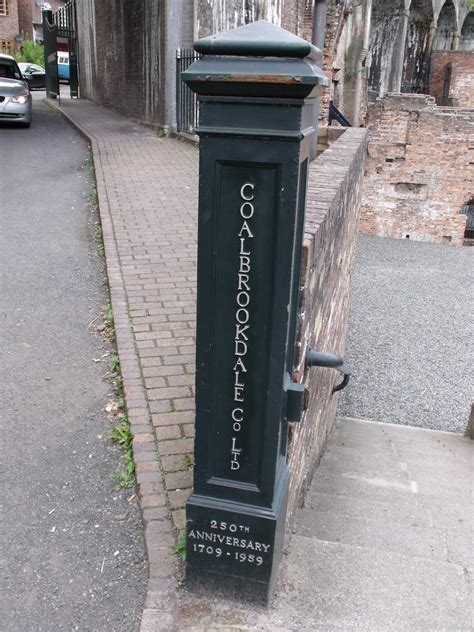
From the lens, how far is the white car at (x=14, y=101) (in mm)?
15375

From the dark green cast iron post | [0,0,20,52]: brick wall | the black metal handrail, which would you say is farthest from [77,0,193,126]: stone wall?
[0,0,20,52]: brick wall

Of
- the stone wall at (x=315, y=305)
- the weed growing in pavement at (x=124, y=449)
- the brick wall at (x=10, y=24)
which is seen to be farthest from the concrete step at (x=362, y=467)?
the brick wall at (x=10, y=24)

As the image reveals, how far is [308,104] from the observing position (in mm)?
2127

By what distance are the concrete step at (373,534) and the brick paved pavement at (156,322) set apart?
0.66 metres

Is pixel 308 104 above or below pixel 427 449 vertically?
above

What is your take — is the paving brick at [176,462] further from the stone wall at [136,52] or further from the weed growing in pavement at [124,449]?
the stone wall at [136,52]

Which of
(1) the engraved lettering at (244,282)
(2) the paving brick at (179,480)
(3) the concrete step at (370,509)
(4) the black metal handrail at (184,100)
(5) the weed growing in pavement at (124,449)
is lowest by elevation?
(3) the concrete step at (370,509)

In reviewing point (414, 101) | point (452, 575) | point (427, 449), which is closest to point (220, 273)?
point (452, 575)

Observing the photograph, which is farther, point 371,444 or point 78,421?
point 371,444

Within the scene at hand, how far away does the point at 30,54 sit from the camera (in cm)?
4741

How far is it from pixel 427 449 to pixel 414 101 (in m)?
14.6

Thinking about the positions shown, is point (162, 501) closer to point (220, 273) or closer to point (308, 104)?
point (220, 273)

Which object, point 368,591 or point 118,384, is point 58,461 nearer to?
point 118,384

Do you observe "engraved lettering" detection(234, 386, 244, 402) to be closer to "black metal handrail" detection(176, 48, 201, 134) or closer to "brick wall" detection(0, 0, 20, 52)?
"black metal handrail" detection(176, 48, 201, 134)
